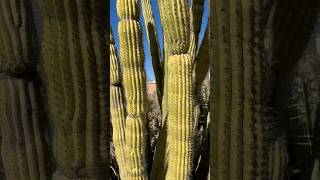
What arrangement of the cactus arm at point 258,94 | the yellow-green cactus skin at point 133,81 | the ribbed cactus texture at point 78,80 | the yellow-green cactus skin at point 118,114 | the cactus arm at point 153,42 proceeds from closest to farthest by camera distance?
the cactus arm at point 258,94, the ribbed cactus texture at point 78,80, the yellow-green cactus skin at point 133,81, the yellow-green cactus skin at point 118,114, the cactus arm at point 153,42

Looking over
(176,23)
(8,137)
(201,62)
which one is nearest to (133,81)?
(201,62)

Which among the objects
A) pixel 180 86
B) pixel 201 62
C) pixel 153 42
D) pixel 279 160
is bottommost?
pixel 279 160

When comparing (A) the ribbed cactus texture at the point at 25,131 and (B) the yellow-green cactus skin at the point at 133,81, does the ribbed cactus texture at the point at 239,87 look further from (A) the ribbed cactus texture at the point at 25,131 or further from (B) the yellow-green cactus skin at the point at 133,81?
(B) the yellow-green cactus skin at the point at 133,81

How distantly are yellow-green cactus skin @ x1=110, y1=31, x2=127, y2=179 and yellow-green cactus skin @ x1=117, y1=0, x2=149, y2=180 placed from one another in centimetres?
24

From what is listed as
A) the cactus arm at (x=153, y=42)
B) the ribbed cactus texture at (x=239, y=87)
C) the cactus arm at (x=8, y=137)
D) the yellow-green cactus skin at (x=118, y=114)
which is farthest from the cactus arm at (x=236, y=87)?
the cactus arm at (x=153, y=42)

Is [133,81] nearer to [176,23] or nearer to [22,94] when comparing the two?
[176,23]

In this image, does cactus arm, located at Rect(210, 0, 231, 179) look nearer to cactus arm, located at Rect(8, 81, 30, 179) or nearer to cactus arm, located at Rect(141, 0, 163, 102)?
cactus arm, located at Rect(8, 81, 30, 179)

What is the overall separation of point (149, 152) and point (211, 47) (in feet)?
13.5

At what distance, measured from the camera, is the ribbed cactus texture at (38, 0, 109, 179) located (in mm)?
1621

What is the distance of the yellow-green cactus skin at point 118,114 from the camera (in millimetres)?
4850

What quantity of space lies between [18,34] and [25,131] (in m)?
0.41

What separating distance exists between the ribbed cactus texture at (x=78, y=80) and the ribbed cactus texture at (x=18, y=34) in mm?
102

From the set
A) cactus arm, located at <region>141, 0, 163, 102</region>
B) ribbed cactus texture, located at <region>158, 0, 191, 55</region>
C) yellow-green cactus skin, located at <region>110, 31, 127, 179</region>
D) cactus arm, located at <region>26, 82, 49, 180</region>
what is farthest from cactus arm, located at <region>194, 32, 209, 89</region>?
cactus arm, located at <region>26, 82, 49, 180</region>

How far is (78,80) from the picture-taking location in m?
1.63
